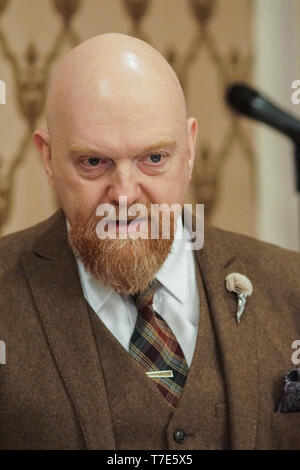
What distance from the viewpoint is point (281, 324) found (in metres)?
1.17

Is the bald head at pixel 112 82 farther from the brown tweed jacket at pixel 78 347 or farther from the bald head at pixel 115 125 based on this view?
the brown tweed jacket at pixel 78 347

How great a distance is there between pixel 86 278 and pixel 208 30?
1042 millimetres

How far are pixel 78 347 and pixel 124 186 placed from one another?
254mm

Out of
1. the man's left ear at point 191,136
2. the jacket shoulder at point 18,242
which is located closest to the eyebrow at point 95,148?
the man's left ear at point 191,136

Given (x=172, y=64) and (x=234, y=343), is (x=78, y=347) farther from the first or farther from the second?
(x=172, y=64)

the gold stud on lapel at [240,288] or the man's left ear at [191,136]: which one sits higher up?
the man's left ear at [191,136]

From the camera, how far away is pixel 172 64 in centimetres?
191

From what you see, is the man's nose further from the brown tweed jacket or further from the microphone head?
the microphone head

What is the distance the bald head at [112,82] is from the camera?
1011mm

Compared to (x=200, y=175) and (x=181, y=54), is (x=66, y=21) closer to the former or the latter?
(x=181, y=54)

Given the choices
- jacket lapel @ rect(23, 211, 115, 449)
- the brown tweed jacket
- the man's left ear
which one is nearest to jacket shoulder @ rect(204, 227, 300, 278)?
the brown tweed jacket

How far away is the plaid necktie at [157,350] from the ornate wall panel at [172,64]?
76 centimetres

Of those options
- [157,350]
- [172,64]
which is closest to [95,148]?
[157,350]

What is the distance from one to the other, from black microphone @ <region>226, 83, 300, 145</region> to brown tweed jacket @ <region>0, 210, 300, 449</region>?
0.75ft
